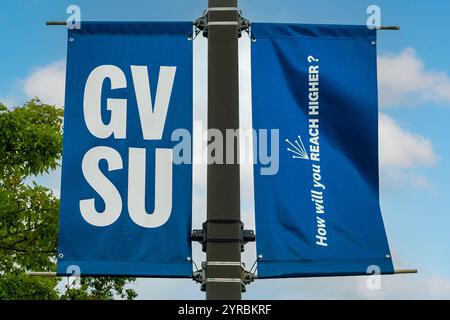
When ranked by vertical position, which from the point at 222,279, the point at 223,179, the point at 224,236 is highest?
the point at 223,179

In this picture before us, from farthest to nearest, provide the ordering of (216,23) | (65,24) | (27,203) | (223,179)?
(27,203) < (65,24) < (216,23) < (223,179)

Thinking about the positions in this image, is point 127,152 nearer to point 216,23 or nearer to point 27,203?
point 216,23

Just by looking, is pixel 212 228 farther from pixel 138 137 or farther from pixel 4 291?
pixel 4 291

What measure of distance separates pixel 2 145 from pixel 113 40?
8.04 m

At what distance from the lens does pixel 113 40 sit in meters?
7.20

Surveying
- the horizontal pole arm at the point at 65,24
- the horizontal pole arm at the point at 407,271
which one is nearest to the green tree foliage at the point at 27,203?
the horizontal pole arm at the point at 65,24

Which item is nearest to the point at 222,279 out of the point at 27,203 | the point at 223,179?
the point at 223,179

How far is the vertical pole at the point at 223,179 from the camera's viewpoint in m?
6.22

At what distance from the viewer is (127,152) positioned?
689 centimetres

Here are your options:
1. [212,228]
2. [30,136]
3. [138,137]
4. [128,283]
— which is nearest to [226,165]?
[212,228]

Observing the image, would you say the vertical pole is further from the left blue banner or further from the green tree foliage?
the green tree foliage

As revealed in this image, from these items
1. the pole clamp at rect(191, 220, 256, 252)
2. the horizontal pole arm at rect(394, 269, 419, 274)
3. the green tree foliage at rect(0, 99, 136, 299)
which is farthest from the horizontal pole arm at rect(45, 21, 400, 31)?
the green tree foliage at rect(0, 99, 136, 299)

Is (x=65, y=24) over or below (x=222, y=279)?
over

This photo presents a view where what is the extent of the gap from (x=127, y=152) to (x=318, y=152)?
171cm
